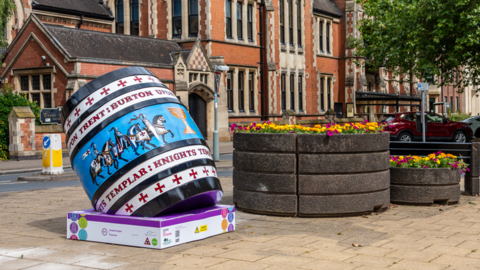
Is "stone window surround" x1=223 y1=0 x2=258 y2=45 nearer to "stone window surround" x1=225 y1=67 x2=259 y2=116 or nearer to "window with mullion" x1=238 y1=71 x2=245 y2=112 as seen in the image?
"stone window surround" x1=225 y1=67 x2=259 y2=116

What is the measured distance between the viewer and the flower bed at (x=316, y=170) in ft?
25.3

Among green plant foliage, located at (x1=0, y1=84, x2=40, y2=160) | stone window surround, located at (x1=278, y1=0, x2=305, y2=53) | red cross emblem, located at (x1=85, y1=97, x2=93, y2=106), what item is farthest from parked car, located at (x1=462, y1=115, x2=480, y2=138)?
red cross emblem, located at (x1=85, y1=97, x2=93, y2=106)

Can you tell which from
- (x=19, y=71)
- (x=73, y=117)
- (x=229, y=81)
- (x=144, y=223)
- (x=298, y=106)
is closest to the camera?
(x=144, y=223)

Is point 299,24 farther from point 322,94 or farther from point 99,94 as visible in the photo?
point 99,94

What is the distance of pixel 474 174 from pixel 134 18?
96.1 ft

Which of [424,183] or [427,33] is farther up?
[427,33]

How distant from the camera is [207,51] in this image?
32188mm

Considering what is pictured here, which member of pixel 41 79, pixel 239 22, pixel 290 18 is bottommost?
pixel 41 79

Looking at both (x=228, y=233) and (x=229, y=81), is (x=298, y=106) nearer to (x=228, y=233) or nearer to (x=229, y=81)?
(x=229, y=81)

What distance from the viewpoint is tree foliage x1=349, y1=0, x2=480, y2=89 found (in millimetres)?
24688

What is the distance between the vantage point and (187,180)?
20.5 feet

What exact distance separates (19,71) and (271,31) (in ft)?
54.6

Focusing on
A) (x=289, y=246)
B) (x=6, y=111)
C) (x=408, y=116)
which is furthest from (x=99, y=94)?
(x=408, y=116)

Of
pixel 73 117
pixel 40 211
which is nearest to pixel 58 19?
pixel 40 211
